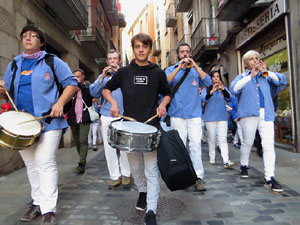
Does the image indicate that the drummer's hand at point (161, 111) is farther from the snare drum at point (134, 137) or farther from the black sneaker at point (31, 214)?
the black sneaker at point (31, 214)

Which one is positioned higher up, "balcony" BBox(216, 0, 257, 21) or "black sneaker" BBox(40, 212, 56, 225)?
"balcony" BBox(216, 0, 257, 21)

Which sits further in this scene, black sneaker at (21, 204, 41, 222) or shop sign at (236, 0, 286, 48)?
shop sign at (236, 0, 286, 48)

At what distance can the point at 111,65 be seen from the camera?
4.06 m

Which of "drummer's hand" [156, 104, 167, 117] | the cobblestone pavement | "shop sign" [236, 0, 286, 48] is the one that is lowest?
the cobblestone pavement

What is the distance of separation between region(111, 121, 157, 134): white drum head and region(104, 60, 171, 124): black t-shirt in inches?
9.3

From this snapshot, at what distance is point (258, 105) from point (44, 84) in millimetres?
2900

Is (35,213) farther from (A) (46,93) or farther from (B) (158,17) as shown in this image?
(B) (158,17)

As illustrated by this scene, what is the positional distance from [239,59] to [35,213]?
1014cm

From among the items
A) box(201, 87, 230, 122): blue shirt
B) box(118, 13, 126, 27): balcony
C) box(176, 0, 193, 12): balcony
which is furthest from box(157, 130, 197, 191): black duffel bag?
box(118, 13, 126, 27): balcony

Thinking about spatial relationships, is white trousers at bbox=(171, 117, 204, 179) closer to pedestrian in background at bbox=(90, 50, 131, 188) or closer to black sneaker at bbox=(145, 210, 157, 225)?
pedestrian in background at bbox=(90, 50, 131, 188)

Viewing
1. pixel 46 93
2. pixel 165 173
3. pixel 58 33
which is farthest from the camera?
pixel 58 33

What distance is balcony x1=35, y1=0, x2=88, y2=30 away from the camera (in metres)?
8.06

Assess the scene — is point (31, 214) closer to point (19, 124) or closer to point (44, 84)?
point (19, 124)

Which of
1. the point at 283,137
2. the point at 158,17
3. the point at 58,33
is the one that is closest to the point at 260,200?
the point at 283,137
